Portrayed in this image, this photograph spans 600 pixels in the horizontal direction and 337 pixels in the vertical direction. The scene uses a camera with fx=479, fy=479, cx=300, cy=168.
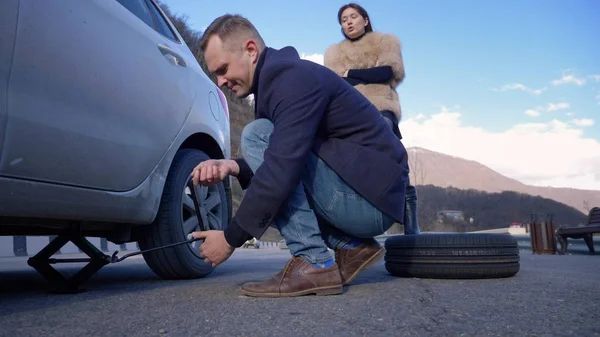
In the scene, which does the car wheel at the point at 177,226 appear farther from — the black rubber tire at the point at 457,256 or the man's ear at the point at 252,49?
the black rubber tire at the point at 457,256

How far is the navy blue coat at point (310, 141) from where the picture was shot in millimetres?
1712

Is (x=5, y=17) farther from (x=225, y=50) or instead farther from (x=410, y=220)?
(x=410, y=220)

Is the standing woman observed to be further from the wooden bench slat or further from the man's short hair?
the wooden bench slat

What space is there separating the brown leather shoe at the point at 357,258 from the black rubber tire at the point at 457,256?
16.2 inches

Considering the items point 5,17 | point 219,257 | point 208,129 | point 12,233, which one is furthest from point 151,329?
point 208,129

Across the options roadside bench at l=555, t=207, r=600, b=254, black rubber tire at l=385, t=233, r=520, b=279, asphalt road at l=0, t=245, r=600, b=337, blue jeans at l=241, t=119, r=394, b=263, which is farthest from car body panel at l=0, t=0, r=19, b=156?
roadside bench at l=555, t=207, r=600, b=254

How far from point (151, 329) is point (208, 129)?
159cm

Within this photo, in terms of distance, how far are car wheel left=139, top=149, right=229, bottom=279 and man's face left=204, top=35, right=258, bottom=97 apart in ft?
2.22

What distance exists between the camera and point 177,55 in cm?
254

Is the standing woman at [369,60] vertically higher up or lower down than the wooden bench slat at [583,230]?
higher up

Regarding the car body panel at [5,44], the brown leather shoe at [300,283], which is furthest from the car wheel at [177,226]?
the car body panel at [5,44]

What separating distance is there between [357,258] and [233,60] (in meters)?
1.00

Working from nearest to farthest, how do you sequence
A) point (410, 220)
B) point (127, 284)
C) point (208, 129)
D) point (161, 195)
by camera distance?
point (161, 195) < point (127, 284) < point (208, 129) < point (410, 220)

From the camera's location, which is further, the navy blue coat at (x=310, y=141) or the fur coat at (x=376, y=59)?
the fur coat at (x=376, y=59)
